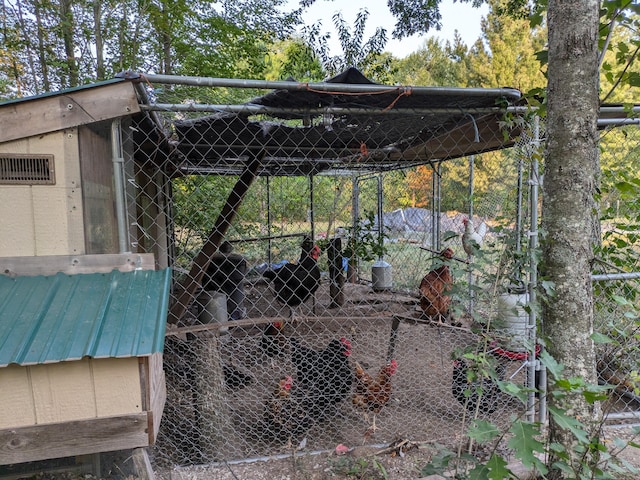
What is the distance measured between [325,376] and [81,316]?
1904 millimetres

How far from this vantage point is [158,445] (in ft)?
8.06

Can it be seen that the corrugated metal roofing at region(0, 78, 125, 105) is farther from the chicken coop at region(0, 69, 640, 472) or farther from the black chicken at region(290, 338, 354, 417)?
the black chicken at region(290, 338, 354, 417)

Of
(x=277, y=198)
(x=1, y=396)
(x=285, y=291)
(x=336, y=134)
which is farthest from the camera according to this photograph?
(x=277, y=198)

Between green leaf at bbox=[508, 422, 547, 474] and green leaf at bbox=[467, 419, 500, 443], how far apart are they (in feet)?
0.24

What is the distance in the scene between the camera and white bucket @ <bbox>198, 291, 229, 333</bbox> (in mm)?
3238

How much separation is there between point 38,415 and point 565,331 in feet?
5.75

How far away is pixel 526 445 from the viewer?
3.45 ft

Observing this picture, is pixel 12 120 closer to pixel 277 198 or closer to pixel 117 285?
pixel 117 285

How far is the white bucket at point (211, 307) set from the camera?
3238 millimetres

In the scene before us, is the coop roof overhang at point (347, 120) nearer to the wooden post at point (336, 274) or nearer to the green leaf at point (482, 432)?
the green leaf at point (482, 432)

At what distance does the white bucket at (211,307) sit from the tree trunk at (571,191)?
2526mm

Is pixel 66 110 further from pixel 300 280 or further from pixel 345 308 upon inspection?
pixel 345 308

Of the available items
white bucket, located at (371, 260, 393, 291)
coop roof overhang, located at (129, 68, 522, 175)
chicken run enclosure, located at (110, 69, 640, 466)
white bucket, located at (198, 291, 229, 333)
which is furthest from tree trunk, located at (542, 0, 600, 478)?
white bucket, located at (371, 260, 393, 291)

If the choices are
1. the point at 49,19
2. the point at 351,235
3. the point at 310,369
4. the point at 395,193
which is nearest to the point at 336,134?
the point at 310,369
